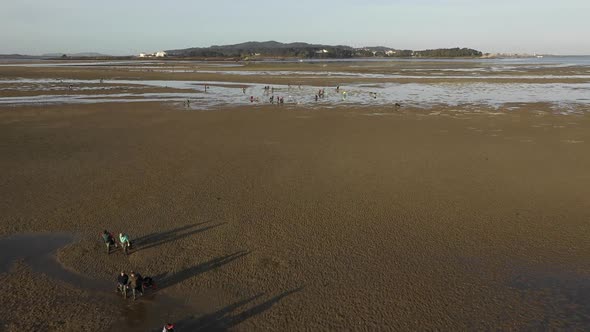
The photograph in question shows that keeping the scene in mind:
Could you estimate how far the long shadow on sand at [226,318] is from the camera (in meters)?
9.91

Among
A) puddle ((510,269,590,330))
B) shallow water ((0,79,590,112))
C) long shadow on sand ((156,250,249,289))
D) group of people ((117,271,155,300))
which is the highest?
shallow water ((0,79,590,112))

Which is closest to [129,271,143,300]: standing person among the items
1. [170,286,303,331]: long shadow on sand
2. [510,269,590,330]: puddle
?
[170,286,303,331]: long shadow on sand

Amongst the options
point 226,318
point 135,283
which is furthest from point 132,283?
point 226,318

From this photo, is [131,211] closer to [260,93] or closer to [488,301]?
[488,301]

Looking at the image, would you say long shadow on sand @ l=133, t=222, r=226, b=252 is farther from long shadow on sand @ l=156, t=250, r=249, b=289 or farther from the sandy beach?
long shadow on sand @ l=156, t=250, r=249, b=289

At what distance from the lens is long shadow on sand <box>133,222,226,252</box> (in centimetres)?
1377

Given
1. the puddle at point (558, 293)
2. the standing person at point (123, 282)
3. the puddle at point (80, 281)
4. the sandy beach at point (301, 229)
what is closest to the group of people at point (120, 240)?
the sandy beach at point (301, 229)

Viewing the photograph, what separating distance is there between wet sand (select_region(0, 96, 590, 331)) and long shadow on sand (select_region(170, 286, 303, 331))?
0.13ft

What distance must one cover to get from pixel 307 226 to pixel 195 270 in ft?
14.9

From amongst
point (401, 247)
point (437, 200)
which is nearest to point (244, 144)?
point (437, 200)

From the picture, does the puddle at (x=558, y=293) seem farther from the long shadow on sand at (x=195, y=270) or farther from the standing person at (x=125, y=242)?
the standing person at (x=125, y=242)

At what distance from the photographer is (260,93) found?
175ft

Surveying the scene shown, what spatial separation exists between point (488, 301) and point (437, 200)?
23.2ft

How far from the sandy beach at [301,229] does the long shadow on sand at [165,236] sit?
6 centimetres
